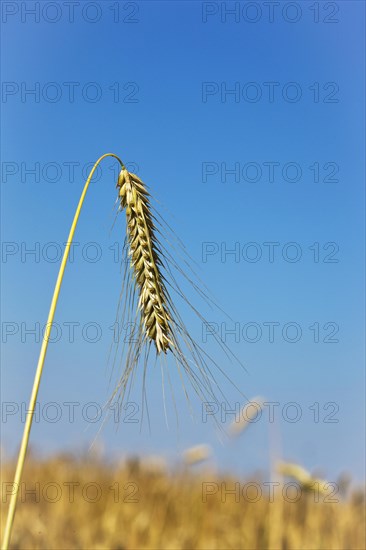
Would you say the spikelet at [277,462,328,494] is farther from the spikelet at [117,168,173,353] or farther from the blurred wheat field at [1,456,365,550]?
the spikelet at [117,168,173,353]

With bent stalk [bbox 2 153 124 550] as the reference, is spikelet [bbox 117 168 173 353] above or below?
above

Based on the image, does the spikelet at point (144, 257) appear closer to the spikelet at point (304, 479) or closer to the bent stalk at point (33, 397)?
the bent stalk at point (33, 397)

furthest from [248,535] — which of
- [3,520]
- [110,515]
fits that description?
[3,520]

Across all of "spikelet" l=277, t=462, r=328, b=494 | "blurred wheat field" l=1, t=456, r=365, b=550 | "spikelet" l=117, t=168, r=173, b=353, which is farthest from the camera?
"blurred wheat field" l=1, t=456, r=365, b=550

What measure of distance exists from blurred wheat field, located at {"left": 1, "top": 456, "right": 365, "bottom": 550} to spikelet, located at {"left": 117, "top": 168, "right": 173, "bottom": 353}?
1.86m

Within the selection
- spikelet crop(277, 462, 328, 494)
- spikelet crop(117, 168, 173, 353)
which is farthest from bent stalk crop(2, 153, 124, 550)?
Result: spikelet crop(277, 462, 328, 494)

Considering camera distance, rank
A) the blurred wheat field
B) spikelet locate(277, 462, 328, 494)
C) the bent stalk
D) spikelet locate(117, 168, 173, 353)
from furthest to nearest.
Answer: the blurred wheat field < spikelet locate(277, 462, 328, 494) < spikelet locate(117, 168, 173, 353) < the bent stalk

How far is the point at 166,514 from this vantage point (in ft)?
13.9

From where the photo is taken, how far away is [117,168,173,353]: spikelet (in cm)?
256

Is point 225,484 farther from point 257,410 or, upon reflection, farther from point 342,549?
point 257,410

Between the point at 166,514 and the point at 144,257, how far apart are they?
2.32m

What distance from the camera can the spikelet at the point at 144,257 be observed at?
8.41ft

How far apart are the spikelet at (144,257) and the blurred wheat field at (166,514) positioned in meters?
1.86

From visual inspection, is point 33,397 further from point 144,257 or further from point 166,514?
point 166,514
